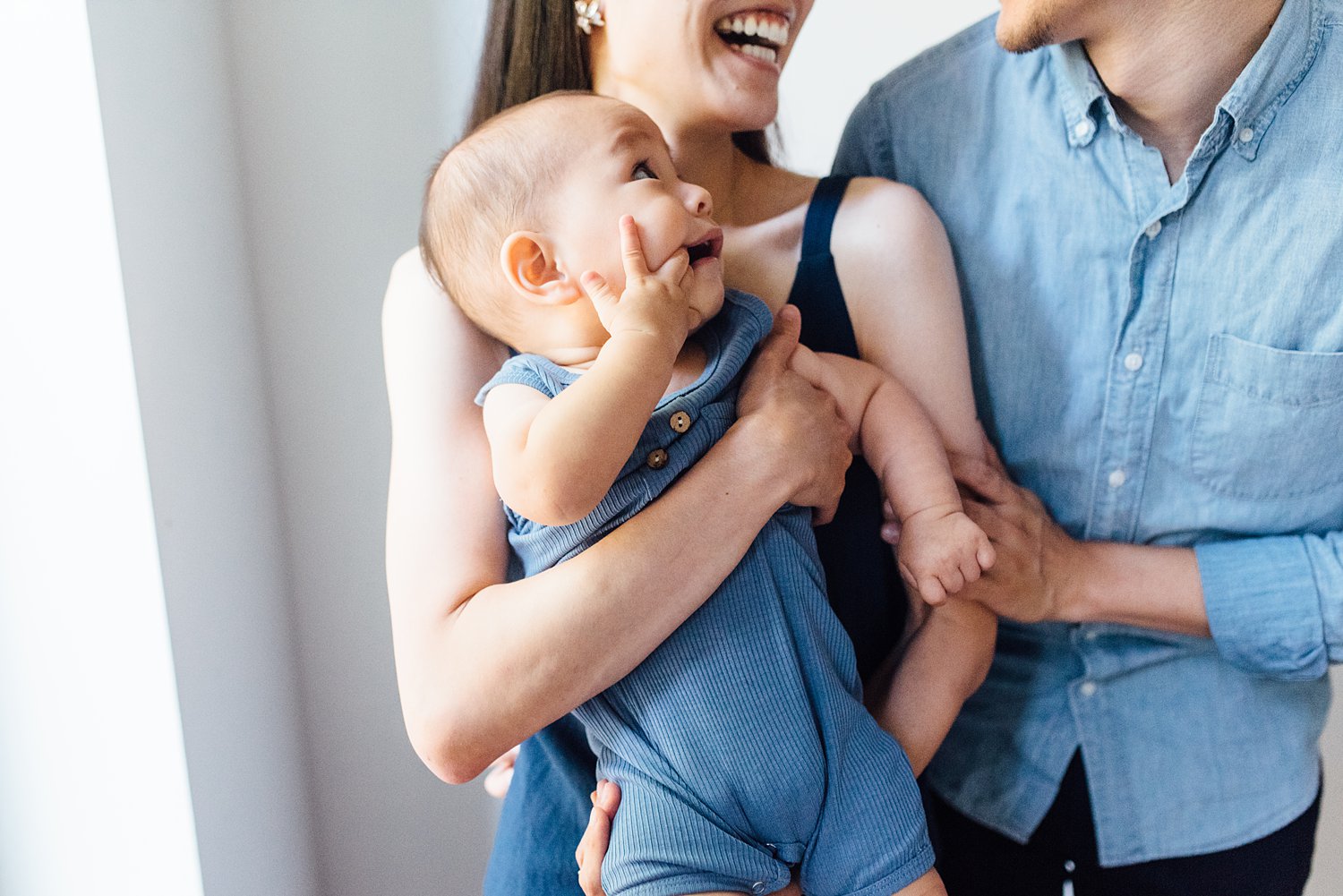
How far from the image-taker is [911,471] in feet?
3.59

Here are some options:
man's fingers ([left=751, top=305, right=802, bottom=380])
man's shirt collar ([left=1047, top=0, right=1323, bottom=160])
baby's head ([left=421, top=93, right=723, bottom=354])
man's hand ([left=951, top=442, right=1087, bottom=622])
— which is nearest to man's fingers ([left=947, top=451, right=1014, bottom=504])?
man's hand ([left=951, top=442, right=1087, bottom=622])

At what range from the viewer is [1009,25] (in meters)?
1.20

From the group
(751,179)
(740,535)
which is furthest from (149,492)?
(751,179)

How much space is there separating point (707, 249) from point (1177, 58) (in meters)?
0.63

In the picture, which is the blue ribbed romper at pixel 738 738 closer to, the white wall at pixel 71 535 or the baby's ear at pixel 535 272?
the baby's ear at pixel 535 272

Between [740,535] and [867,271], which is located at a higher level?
[867,271]

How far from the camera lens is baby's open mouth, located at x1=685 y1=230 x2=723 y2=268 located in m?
1.06

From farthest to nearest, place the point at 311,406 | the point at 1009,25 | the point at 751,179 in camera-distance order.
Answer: the point at 311,406, the point at 751,179, the point at 1009,25

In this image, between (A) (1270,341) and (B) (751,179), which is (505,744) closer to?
(B) (751,179)

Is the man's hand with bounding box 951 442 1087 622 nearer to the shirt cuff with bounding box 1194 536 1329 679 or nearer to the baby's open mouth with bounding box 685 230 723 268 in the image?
the shirt cuff with bounding box 1194 536 1329 679

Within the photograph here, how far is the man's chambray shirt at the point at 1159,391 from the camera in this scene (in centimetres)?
119

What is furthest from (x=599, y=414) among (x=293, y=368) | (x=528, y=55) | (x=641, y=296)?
(x=293, y=368)

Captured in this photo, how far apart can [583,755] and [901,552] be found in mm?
441

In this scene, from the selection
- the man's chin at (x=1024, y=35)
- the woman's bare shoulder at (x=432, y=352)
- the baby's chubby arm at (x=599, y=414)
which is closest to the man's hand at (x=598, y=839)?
the baby's chubby arm at (x=599, y=414)
